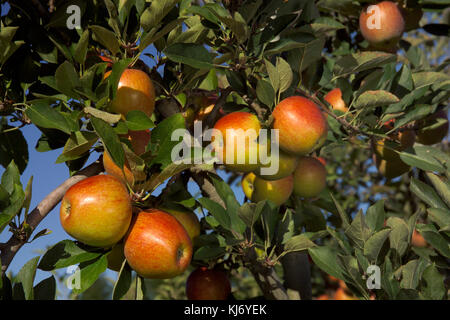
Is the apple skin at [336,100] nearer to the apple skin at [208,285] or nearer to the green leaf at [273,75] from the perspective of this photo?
the green leaf at [273,75]

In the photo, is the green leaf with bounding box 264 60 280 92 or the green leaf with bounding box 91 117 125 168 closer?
the green leaf with bounding box 91 117 125 168

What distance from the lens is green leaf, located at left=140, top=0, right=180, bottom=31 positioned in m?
1.23

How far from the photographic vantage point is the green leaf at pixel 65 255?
3.99 ft

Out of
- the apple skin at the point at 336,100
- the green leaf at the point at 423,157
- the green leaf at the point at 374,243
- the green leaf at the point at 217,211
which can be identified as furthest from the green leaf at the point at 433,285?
the apple skin at the point at 336,100

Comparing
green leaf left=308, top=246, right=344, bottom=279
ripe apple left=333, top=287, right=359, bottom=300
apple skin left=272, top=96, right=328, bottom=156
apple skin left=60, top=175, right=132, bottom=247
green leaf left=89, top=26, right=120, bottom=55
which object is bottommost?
ripe apple left=333, top=287, right=359, bottom=300

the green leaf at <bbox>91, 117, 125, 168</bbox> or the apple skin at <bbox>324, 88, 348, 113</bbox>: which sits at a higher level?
the green leaf at <bbox>91, 117, 125, 168</bbox>

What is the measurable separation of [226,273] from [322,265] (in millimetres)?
688

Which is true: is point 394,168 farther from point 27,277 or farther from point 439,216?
point 27,277

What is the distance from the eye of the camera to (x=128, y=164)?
127cm

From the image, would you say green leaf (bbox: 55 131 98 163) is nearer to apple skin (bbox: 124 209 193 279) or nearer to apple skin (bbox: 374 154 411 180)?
apple skin (bbox: 124 209 193 279)

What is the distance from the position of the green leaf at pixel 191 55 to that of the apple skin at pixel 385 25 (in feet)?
3.43

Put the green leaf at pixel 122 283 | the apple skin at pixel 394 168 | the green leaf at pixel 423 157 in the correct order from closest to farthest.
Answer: the green leaf at pixel 122 283 < the green leaf at pixel 423 157 < the apple skin at pixel 394 168

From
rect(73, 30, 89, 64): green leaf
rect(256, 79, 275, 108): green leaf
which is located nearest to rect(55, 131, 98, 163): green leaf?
rect(73, 30, 89, 64): green leaf

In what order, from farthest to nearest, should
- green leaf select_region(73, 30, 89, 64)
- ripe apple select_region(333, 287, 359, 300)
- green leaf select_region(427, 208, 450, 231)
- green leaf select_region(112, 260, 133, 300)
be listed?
ripe apple select_region(333, 287, 359, 300) < green leaf select_region(427, 208, 450, 231) < green leaf select_region(112, 260, 133, 300) < green leaf select_region(73, 30, 89, 64)
